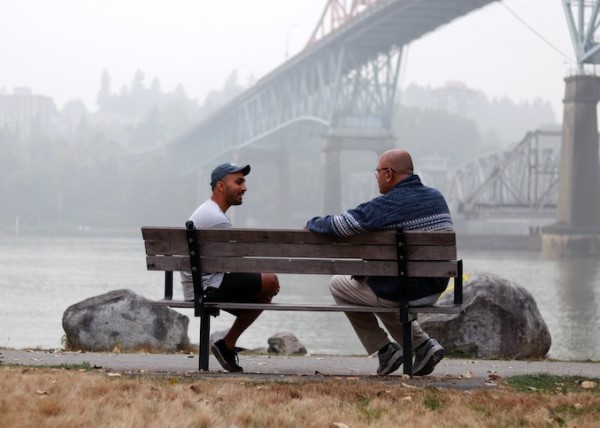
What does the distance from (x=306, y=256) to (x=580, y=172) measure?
5281 cm

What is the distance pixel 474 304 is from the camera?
995 centimetres

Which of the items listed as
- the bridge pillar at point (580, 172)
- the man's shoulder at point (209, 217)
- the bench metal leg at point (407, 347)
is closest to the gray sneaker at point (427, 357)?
the bench metal leg at point (407, 347)

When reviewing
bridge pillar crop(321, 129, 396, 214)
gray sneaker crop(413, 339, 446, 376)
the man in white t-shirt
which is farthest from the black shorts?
bridge pillar crop(321, 129, 396, 214)

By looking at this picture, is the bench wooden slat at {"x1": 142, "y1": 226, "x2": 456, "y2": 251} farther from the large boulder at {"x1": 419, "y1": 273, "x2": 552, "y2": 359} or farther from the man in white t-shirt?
the large boulder at {"x1": 419, "y1": 273, "x2": 552, "y2": 359}

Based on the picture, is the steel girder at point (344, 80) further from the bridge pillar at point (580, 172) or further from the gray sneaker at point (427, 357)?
the gray sneaker at point (427, 357)

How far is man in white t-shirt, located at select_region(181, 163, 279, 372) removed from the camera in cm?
729

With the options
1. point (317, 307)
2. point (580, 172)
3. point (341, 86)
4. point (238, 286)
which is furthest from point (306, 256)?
point (341, 86)

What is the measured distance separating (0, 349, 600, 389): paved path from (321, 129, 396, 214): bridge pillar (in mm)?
64759

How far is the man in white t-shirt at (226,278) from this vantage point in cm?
729

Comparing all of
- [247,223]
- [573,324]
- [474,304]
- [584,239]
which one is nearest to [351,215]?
[474,304]

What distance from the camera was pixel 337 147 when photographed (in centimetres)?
7438

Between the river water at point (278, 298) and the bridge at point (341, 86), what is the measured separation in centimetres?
1460

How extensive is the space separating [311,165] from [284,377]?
11970 centimetres

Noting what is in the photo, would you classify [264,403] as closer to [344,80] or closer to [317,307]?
[317,307]
